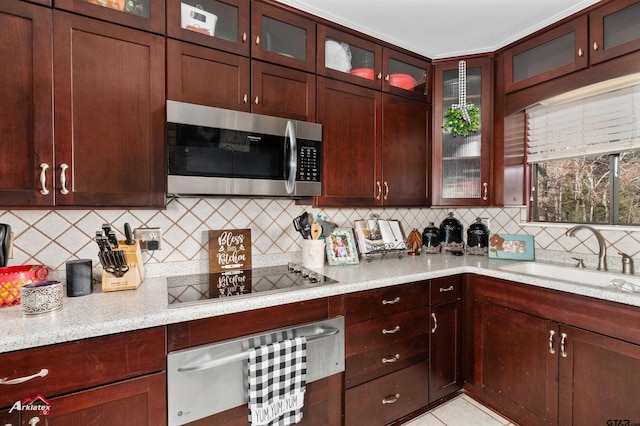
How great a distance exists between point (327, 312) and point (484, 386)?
1.26 m

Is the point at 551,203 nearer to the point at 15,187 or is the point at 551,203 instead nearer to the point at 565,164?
the point at 565,164

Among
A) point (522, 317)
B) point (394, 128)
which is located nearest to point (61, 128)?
point (394, 128)

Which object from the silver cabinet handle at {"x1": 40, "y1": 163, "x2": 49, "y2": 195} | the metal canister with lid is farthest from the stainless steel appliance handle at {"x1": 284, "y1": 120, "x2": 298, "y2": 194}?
the metal canister with lid

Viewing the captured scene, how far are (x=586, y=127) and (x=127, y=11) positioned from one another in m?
2.66

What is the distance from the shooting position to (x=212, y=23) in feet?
5.26

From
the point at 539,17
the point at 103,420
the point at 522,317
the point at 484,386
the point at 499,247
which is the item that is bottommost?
the point at 484,386

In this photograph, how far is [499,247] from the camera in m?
2.32

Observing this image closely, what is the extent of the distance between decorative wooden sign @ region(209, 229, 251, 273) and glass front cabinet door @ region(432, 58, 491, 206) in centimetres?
145

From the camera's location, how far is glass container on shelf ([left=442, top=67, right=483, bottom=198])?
2379mm

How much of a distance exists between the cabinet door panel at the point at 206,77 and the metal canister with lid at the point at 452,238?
5.98 feet

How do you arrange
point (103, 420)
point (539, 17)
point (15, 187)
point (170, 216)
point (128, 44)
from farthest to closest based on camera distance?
1. point (539, 17)
2. point (170, 216)
3. point (128, 44)
4. point (15, 187)
5. point (103, 420)

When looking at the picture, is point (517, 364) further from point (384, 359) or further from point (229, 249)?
point (229, 249)

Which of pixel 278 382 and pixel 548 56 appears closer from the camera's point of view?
pixel 278 382

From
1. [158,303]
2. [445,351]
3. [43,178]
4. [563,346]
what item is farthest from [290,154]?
[563,346]
